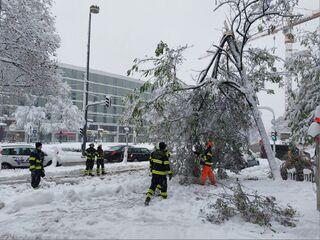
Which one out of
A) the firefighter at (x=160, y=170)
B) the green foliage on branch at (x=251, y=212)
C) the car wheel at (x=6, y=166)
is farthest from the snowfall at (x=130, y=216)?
the car wheel at (x=6, y=166)

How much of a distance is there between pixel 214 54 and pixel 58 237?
441 inches

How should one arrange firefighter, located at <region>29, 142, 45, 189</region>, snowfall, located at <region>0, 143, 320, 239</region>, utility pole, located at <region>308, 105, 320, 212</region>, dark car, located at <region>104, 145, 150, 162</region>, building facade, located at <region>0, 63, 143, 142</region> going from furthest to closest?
building facade, located at <region>0, 63, 143, 142</region> → dark car, located at <region>104, 145, 150, 162</region> → firefighter, located at <region>29, 142, 45, 189</region> → utility pole, located at <region>308, 105, 320, 212</region> → snowfall, located at <region>0, 143, 320, 239</region>

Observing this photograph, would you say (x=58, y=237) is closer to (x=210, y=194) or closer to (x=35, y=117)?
(x=210, y=194)

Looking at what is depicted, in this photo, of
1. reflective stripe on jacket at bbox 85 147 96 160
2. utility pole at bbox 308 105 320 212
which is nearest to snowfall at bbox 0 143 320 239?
utility pole at bbox 308 105 320 212

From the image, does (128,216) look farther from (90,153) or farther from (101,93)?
(101,93)

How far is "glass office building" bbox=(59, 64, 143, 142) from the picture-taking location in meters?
91.6

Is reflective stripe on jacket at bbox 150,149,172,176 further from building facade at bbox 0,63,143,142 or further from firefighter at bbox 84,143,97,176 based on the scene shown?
building facade at bbox 0,63,143,142

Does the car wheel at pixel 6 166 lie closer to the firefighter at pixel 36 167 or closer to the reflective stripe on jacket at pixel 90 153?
the reflective stripe on jacket at pixel 90 153

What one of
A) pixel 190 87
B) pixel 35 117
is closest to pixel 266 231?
pixel 190 87

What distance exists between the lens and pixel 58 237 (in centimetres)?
727

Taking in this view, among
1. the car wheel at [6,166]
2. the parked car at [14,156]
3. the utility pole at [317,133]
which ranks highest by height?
the utility pole at [317,133]

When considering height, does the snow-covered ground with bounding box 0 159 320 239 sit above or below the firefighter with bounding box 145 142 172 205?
below

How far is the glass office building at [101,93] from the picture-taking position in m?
91.6

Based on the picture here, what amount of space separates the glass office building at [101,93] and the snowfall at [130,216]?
78.0 meters
